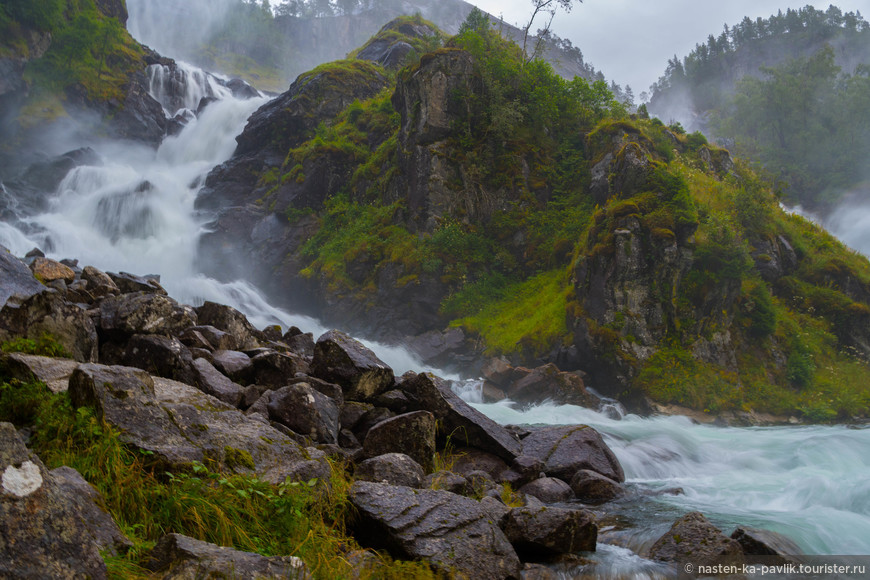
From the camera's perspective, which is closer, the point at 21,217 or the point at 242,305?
the point at 242,305

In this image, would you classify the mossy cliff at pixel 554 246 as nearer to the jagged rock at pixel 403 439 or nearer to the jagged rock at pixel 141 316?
the jagged rock at pixel 403 439

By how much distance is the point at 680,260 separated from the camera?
59.3 ft

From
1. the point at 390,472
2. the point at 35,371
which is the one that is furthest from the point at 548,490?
the point at 35,371

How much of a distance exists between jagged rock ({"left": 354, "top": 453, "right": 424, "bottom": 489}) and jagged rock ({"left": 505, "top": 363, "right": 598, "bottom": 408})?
10794 millimetres

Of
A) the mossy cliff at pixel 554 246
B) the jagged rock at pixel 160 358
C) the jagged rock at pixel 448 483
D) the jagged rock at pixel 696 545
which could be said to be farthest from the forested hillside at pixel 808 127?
the jagged rock at pixel 160 358

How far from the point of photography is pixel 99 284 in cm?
1055

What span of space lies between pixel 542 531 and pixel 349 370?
4.26 metres

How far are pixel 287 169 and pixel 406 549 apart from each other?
29963mm

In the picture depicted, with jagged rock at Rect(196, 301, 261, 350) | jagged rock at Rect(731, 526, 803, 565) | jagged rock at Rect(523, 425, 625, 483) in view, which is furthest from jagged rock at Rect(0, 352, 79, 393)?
jagged rock at Rect(731, 526, 803, 565)

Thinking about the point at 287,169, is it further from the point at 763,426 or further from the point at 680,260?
the point at 763,426

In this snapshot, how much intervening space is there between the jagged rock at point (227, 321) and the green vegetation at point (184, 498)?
5.29 meters

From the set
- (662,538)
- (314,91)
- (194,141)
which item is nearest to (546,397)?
(662,538)

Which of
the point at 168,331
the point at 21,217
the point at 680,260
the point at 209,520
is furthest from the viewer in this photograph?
the point at 21,217

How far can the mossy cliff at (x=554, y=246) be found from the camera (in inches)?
703
